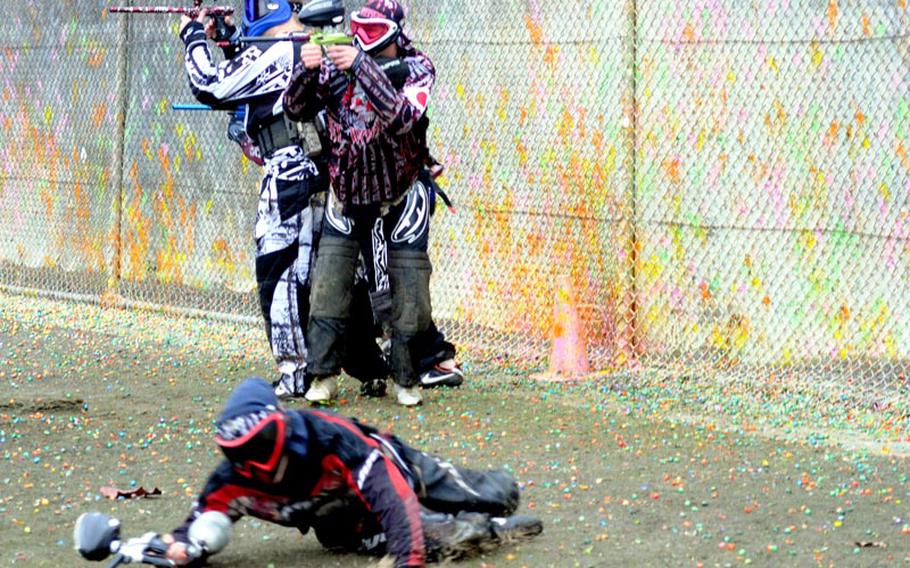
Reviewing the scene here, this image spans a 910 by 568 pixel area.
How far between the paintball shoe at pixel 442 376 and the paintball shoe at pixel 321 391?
0.67 metres

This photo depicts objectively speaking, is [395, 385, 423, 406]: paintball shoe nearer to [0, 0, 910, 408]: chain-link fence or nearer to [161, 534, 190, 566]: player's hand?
[0, 0, 910, 408]: chain-link fence

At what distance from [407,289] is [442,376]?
830 mm

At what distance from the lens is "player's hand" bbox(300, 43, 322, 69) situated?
7254 millimetres

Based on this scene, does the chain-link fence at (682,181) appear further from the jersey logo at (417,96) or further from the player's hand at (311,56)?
the player's hand at (311,56)

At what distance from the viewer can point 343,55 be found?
7086 millimetres

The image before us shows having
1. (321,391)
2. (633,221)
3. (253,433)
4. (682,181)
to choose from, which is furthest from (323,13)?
(253,433)

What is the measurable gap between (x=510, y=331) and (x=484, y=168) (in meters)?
1.13

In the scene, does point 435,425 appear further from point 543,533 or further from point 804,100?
point 804,100

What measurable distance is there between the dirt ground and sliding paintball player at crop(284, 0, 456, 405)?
1.36 ft

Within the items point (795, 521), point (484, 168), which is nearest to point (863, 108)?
point (484, 168)

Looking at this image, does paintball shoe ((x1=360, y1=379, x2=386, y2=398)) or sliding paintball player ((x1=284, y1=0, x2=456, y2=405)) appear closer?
sliding paintball player ((x1=284, y1=0, x2=456, y2=405))

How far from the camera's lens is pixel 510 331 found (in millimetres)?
9492

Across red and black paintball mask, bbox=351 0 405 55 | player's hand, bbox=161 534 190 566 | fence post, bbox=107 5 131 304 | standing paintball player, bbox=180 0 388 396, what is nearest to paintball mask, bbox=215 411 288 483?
player's hand, bbox=161 534 190 566

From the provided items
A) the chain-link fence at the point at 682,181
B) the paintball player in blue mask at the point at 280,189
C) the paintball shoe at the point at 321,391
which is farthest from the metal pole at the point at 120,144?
the paintball shoe at the point at 321,391
